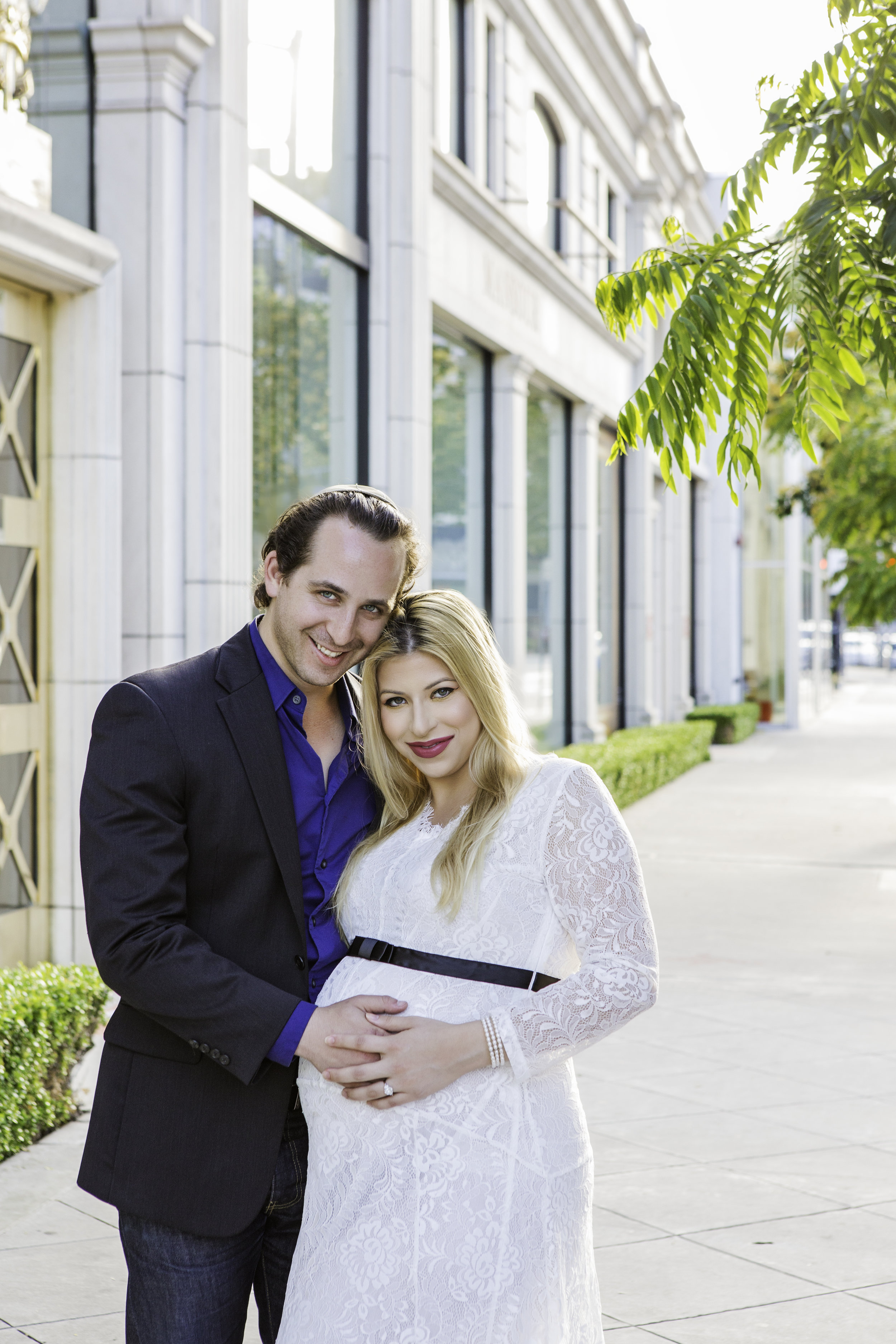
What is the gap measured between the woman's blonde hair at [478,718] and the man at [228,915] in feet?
0.18

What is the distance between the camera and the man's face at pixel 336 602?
8.82ft

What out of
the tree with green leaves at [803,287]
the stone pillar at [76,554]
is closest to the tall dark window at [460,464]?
the stone pillar at [76,554]

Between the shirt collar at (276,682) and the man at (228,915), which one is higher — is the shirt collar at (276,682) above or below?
above

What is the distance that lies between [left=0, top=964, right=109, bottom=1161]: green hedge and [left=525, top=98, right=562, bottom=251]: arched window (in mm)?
10991

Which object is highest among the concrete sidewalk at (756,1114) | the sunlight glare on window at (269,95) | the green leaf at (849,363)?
the sunlight glare on window at (269,95)

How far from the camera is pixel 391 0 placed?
10.6 metres

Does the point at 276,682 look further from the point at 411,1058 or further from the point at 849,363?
the point at 849,363

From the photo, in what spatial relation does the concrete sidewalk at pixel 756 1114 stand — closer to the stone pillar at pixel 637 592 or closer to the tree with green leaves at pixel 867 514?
the tree with green leaves at pixel 867 514

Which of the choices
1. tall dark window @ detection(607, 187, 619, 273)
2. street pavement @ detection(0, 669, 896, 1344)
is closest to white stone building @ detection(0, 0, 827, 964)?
tall dark window @ detection(607, 187, 619, 273)

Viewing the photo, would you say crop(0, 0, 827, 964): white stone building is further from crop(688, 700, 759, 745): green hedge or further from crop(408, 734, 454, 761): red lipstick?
crop(688, 700, 759, 745): green hedge

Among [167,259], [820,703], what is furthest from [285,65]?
[820,703]

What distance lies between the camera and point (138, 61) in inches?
291

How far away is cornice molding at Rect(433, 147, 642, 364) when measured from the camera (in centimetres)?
1182

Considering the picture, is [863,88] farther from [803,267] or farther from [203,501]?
[203,501]
